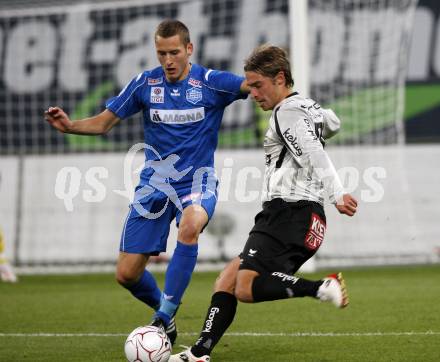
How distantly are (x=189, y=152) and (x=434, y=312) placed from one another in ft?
8.52

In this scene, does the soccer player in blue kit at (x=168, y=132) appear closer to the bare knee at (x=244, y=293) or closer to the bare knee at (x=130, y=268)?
the bare knee at (x=130, y=268)

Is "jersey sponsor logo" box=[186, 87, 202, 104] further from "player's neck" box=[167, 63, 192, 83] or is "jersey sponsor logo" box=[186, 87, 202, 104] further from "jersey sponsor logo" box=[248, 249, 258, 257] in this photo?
"jersey sponsor logo" box=[248, 249, 258, 257]

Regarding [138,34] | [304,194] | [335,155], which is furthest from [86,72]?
[304,194]

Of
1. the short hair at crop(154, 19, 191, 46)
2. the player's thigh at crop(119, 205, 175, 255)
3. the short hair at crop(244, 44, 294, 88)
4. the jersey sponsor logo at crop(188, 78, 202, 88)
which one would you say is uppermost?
the short hair at crop(154, 19, 191, 46)

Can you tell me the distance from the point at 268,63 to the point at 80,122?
5.97 ft

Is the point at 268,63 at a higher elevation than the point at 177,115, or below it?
higher

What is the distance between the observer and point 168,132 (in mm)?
6621

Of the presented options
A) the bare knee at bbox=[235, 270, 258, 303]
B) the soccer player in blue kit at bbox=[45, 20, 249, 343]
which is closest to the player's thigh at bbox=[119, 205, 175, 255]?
the soccer player in blue kit at bbox=[45, 20, 249, 343]

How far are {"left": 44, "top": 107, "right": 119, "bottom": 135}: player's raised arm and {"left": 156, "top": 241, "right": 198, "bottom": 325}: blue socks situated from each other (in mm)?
1084

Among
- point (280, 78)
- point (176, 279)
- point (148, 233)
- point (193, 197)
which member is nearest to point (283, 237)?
point (280, 78)

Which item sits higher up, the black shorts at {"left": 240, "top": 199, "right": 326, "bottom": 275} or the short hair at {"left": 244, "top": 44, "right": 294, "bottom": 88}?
the short hair at {"left": 244, "top": 44, "right": 294, "bottom": 88}

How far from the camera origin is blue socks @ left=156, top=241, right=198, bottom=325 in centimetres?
Result: 602

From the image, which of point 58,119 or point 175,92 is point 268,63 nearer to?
point 175,92

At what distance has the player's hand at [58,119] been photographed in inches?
243
